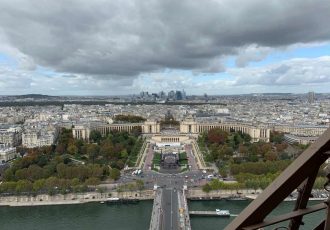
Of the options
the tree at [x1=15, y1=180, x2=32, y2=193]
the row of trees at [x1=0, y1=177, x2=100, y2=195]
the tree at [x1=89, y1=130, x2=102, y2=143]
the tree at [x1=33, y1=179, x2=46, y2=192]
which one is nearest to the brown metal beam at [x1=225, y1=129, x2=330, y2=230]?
the row of trees at [x1=0, y1=177, x2=100, y2=195]

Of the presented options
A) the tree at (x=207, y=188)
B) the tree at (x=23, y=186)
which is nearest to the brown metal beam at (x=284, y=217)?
the tree at (x=207, y=188)

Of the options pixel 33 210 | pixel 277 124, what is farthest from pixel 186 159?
pixel 277 124

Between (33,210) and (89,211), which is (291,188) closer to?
(89,211)

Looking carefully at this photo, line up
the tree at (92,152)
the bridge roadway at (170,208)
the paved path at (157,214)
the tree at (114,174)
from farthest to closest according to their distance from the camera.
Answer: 1. the tree at (92,152)
2. the tree at (114,174)
3. the bridge roadway at (170,208)
4. the paved path at (157,214)

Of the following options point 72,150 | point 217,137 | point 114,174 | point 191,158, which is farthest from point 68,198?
point 217,137

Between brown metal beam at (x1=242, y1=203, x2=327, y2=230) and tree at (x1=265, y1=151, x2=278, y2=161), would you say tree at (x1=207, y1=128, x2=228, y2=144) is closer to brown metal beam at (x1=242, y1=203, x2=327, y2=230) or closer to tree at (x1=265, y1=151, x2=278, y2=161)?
tree at (x1=265, y1=151, x2=278, y2=161)

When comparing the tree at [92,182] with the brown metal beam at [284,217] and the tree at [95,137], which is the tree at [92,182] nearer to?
the tree at [95,137]
